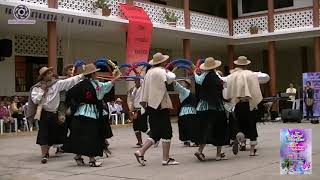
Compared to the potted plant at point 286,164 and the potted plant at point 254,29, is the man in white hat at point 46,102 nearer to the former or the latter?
the potted plant at point 286,164

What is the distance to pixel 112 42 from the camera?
25328 mm

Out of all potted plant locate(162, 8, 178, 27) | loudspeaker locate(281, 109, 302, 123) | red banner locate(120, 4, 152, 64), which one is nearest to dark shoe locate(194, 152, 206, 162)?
red banner locate(120, 4, 152, 64)

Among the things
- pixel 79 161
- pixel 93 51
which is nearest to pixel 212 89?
pixel 79 161

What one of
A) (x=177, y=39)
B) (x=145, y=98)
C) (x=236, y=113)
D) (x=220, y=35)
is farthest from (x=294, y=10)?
(x=145, y=98)

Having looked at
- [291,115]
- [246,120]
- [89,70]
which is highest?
[89,70]

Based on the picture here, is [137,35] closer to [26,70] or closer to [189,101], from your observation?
[26,70]

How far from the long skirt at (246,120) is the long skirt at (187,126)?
916 mm

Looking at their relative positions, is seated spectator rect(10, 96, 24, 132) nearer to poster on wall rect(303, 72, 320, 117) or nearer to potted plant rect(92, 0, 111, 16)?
potted plant rect(92, 0, 111, 16)

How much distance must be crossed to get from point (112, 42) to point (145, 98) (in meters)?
16.9

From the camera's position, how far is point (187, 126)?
10.9 metres

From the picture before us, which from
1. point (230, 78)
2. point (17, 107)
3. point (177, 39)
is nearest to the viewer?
point (230, 78)

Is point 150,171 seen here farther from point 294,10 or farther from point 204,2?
point 204,2

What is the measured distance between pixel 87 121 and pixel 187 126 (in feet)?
9.18

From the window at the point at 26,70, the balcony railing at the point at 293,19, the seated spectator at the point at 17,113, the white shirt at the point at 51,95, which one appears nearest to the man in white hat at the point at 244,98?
the white shirt at the point at 51,95
